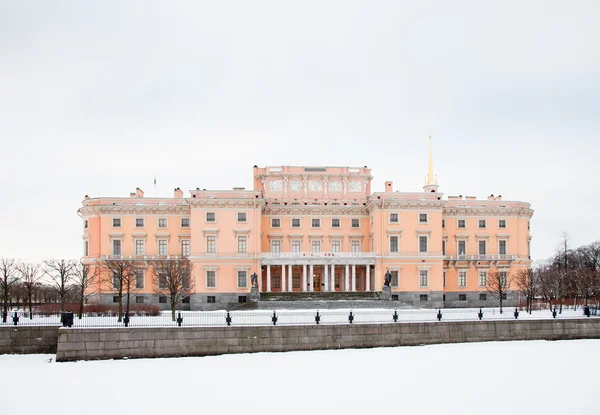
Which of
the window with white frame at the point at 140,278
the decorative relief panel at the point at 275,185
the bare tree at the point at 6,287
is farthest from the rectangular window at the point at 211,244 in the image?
the bare tree at the point at 6,287

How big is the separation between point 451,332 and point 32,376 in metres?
22.1

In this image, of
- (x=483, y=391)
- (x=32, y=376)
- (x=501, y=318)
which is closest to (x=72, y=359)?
(x=32, y=376)

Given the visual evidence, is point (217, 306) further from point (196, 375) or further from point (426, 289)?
point (196, 375)

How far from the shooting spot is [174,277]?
44.7m

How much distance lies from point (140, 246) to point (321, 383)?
4112 cm

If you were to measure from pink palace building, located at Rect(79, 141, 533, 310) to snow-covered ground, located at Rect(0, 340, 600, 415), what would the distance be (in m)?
27.3

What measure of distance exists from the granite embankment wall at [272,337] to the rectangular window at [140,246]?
31793 millimetres

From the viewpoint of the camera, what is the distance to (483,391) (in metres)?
22.3

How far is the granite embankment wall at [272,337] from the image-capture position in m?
29.3

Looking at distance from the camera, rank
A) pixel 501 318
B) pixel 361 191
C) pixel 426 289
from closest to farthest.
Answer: pixel 501 318
pixel 426 289
pixel 361 191

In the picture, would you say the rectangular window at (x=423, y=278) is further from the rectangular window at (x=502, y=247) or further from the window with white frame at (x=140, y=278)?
the window with white frame at (x=140, y=278)

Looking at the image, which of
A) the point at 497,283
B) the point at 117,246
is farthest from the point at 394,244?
the point at 117,246

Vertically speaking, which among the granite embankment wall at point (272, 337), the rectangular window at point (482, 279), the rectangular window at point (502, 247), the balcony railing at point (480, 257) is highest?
the rectangular window at point (502, 247)

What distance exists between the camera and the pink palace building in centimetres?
5825
